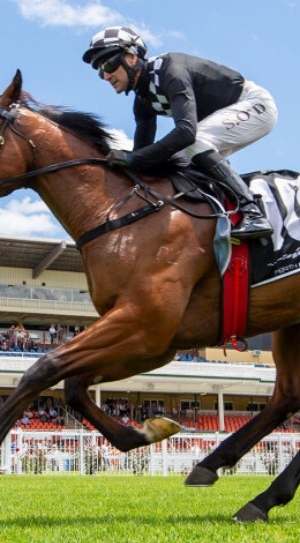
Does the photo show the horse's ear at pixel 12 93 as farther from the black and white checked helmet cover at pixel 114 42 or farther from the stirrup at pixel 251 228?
the stirrup at pixel 251 228

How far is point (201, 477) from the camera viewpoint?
199 inches

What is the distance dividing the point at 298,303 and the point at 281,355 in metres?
0.65

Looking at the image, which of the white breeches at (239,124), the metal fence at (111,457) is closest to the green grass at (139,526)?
the white breeches at (239,124)

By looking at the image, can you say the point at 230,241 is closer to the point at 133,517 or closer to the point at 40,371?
the point at 40,371

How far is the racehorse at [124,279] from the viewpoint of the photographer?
4367mm

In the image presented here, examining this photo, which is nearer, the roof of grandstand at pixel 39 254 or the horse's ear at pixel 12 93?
the horse's ear at pixel 12 93

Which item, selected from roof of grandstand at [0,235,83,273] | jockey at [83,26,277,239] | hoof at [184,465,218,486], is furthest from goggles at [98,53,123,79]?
roof of grandstand at [0,235,83,273]

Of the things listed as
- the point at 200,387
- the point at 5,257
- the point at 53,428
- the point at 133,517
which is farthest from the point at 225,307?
the point at 5,257

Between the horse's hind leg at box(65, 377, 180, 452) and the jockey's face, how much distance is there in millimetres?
1933

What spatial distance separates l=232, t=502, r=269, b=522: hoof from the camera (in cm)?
465

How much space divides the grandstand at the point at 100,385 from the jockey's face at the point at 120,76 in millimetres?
34237

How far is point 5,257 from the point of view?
4859 centimetres

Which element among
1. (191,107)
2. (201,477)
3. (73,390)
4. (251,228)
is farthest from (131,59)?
(201,477)

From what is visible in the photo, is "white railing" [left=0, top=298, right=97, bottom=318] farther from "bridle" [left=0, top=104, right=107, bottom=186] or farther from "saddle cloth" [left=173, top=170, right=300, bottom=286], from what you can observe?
"saddle cloth" [left=173, top=170, right=300, bottom=286]
